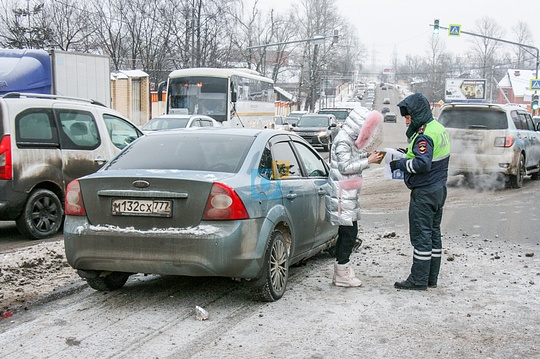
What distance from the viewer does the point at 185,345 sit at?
4.73 meters

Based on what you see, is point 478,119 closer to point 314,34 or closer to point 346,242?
point 346,242

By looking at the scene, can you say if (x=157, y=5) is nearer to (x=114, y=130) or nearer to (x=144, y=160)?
(x=114, y=130)

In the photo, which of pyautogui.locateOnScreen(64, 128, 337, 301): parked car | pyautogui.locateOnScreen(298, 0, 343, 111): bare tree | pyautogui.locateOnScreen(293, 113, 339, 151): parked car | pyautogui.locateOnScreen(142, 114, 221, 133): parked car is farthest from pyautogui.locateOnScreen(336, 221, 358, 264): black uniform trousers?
pyautogui.locateOnScreen(298, 0, 343, 111): bare tree

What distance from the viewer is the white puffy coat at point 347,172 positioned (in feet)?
20.7

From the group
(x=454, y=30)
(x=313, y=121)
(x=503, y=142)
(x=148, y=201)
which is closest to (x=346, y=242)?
(x=148, y=201)

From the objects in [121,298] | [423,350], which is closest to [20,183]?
[121,298]

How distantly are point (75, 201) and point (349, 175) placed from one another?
251cm

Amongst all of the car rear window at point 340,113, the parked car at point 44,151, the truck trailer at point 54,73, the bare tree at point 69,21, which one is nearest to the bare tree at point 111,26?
the bare tree at point 69,21

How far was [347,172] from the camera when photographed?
249 inches

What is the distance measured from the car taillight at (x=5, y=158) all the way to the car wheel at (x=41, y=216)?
0.54 meters

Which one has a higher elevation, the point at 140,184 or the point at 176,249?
the point at 140,184

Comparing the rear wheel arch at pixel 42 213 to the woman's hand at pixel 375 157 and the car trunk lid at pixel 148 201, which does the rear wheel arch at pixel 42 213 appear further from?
the woman's hand at pixel 375 157

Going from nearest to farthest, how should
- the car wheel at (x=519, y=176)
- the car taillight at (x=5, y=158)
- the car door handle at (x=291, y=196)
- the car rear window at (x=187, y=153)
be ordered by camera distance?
the car rear window at (x=187, y=153), the car door handle at (x=291, y=196), the car taillight at (x=5, y=158), the car wheel at (x=519, y=176)

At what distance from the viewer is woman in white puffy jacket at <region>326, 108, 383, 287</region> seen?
630 cm
